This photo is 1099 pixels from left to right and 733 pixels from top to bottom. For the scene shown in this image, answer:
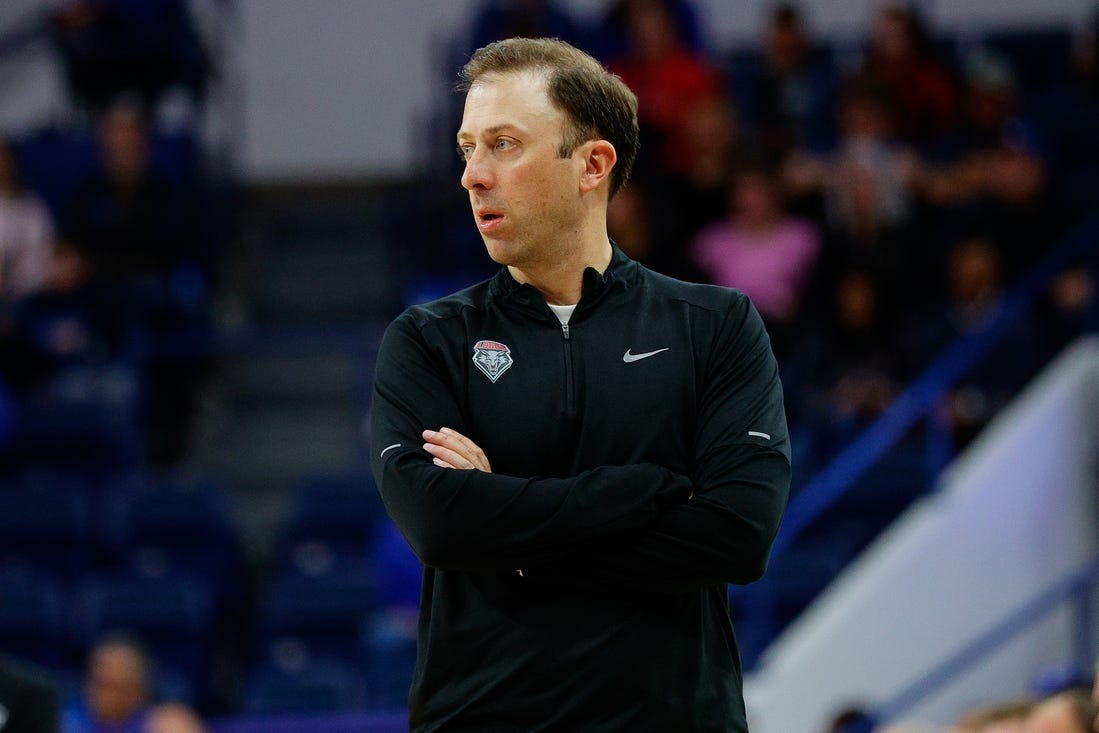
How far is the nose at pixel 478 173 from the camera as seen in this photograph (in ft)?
8.65

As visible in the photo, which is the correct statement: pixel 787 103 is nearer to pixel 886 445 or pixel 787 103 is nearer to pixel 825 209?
pixel 825 209

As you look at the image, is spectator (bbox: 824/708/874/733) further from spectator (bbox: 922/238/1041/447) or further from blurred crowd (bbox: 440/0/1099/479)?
spectator (bbox: 922/238/1041/447)

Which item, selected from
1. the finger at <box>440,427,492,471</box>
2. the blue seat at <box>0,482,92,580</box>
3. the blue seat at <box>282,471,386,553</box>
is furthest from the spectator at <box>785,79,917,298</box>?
the finger at <box>440,427,492,471</box>

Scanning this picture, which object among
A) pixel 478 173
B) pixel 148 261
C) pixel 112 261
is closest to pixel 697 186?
pixel 148 261

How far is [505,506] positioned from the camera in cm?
254

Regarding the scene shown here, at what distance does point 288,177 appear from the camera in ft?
40.6

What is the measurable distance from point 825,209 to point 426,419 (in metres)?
6.77

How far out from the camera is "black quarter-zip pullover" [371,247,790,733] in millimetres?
2518

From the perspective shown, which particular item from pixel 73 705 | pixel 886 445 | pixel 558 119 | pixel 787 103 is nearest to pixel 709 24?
pixel 787 103

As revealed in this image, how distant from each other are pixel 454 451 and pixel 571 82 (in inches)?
24.8

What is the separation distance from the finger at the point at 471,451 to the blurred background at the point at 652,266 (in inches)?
155

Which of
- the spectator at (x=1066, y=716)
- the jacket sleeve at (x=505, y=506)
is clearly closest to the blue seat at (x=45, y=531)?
the spectator at (x=1066, y=716)

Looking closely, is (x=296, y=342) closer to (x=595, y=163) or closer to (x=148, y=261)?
(x=148, y=261)

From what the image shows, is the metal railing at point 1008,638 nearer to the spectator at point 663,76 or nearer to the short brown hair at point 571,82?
the spectator at point 663,76
